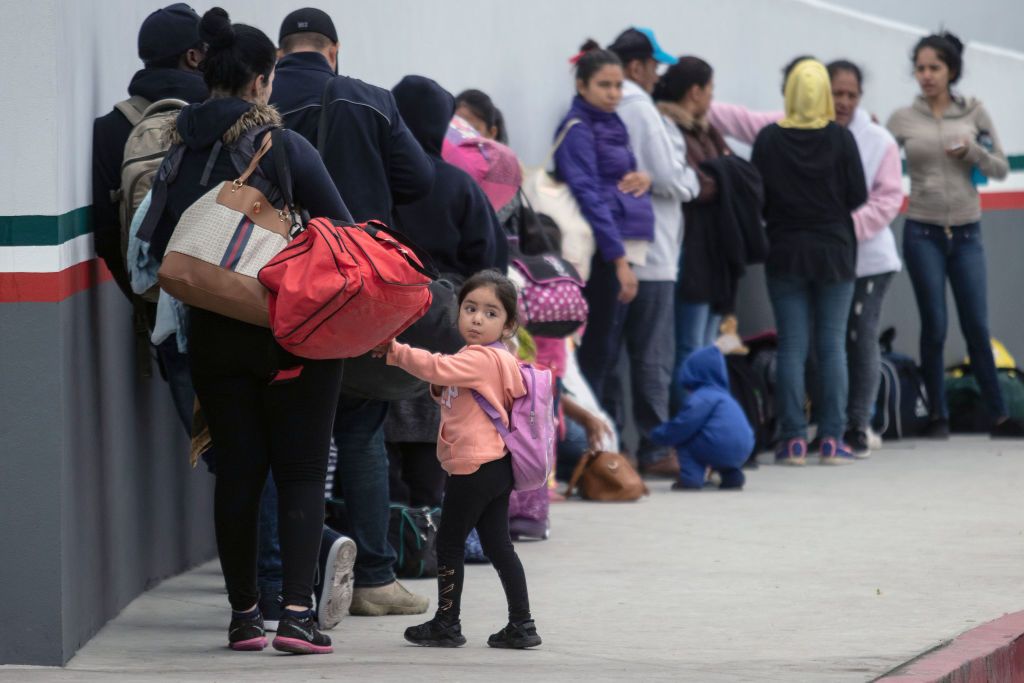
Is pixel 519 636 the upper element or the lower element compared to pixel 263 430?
lower

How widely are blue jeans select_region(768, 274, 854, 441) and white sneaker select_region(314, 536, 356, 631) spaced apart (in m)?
5.16

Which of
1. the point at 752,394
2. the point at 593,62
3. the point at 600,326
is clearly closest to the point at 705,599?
the point at 600,326

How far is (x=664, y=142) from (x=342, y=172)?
4168mm

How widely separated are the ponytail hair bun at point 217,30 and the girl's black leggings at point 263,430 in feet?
2.54

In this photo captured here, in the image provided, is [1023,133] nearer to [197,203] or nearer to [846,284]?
[846,284]

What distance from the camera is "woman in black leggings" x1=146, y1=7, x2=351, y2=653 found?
538 centimetres

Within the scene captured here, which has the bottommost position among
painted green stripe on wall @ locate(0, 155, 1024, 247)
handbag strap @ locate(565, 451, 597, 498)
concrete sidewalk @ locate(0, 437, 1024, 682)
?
handbag strap @ locate(565, 451, 597, 498)

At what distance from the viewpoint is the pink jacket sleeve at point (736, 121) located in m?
11.7

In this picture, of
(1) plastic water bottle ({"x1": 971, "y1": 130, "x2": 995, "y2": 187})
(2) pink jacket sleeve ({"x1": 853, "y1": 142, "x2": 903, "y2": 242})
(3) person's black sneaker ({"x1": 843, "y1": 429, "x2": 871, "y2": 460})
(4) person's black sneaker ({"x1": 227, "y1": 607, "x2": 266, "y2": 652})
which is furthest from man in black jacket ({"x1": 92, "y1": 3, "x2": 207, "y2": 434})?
(1) plastic water bottle ({"x1": 971, "y1": 130, "x2": 995, "y2": 187})

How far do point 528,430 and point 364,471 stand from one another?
0.73 metres

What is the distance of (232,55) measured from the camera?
18.1 ft

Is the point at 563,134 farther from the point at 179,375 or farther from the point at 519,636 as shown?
the point at 519,636

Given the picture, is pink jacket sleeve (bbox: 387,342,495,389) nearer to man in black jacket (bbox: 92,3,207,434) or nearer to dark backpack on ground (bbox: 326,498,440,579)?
man in black jacket (bbox: 92,3,207,434)

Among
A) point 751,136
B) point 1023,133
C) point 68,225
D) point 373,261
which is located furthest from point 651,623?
point 1023,133
